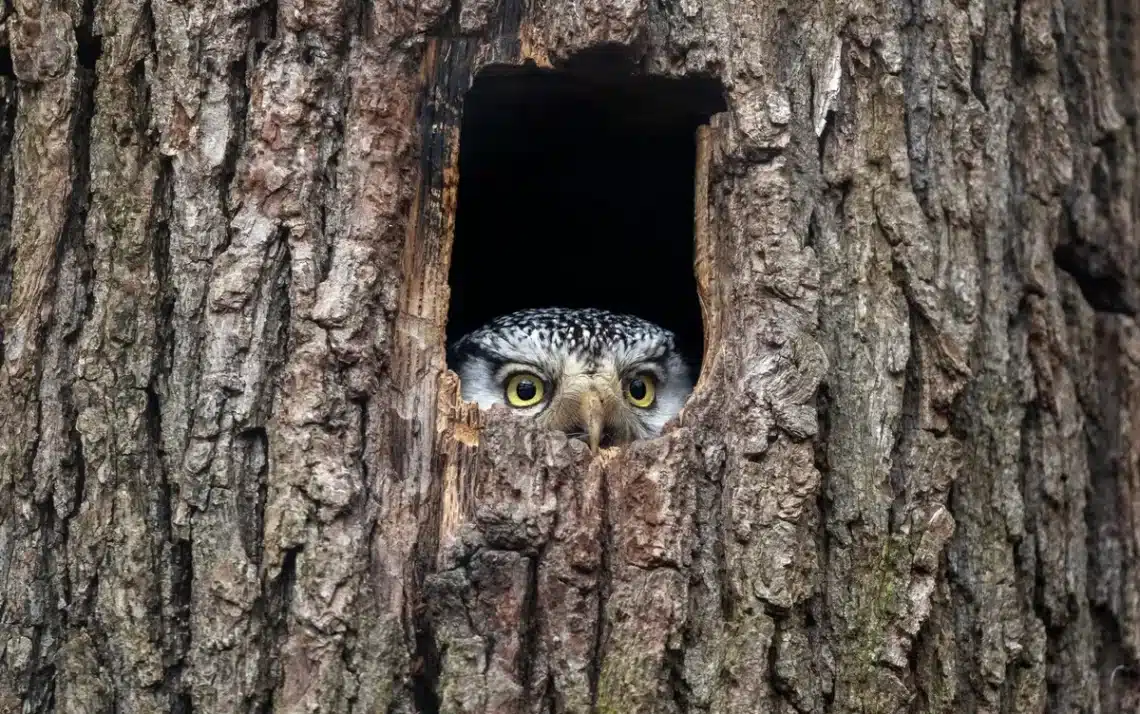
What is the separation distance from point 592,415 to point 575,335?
1.45 feet

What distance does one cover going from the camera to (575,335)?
13.0 feet

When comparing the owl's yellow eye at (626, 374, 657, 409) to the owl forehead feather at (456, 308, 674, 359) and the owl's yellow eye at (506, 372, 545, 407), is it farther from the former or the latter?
the owl's yellow eye at (506, 372, 545, 407)

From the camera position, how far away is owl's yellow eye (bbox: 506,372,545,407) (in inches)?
158

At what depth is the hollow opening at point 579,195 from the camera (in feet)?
12.0

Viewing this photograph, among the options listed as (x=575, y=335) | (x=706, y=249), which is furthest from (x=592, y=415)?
(x=706, y=249)

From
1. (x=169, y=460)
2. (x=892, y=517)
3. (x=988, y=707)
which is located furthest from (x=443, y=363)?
(x=988, y=707)

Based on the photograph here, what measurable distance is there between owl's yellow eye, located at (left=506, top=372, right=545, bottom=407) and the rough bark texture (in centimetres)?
119

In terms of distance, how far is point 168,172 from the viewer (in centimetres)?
273

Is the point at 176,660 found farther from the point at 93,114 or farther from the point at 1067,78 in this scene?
the point at 1067,78

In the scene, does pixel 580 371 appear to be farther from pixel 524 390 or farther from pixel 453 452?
pixel 453 452

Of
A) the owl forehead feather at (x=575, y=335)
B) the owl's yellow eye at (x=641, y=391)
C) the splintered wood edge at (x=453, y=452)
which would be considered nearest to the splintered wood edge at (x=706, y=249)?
the splintered wood edge at (x=453, y=452)

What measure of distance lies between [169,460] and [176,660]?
0.45m

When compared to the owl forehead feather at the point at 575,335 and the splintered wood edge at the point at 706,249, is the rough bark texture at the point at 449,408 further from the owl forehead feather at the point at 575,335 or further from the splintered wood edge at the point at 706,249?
the owl forehead feather at the point at 575,335

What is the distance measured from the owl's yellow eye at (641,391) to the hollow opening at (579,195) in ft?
1.20
